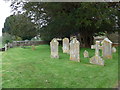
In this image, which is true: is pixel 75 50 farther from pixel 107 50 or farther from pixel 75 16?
pixel 75 16

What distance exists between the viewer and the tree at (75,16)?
11734mm

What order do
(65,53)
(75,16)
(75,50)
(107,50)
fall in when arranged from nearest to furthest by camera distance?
(75,50) < (107,50) < (65,53) < (75,16)

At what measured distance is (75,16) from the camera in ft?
42.5

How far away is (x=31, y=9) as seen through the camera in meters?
14.3

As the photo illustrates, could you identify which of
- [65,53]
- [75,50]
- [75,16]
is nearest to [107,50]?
[75,50]

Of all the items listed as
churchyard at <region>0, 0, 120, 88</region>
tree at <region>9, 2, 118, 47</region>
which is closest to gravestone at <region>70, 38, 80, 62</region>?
churchyard at <region>0, 0, 120, 88</region>

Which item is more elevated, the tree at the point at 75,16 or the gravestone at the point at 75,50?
the tree at the point at 75,16

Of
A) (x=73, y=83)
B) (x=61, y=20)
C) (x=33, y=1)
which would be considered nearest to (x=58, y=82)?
(x=73, y=83)

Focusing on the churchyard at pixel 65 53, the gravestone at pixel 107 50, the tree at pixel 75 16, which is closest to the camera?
the churchyard at pixel 65 53

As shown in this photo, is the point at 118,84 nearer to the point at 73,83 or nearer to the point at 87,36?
the point at 73,83

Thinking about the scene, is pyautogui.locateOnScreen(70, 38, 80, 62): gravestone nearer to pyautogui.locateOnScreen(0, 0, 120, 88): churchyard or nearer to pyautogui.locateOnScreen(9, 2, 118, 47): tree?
pyautogui.locateOnScreen(0, 0, 120, 88): churchyard

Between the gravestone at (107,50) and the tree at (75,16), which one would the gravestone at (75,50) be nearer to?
the gravestone at (107,50)

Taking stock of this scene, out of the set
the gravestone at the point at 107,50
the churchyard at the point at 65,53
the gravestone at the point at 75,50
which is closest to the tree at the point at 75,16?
the churchyard at the point at 65,53

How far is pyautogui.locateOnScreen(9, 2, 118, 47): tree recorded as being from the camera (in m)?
11.7
